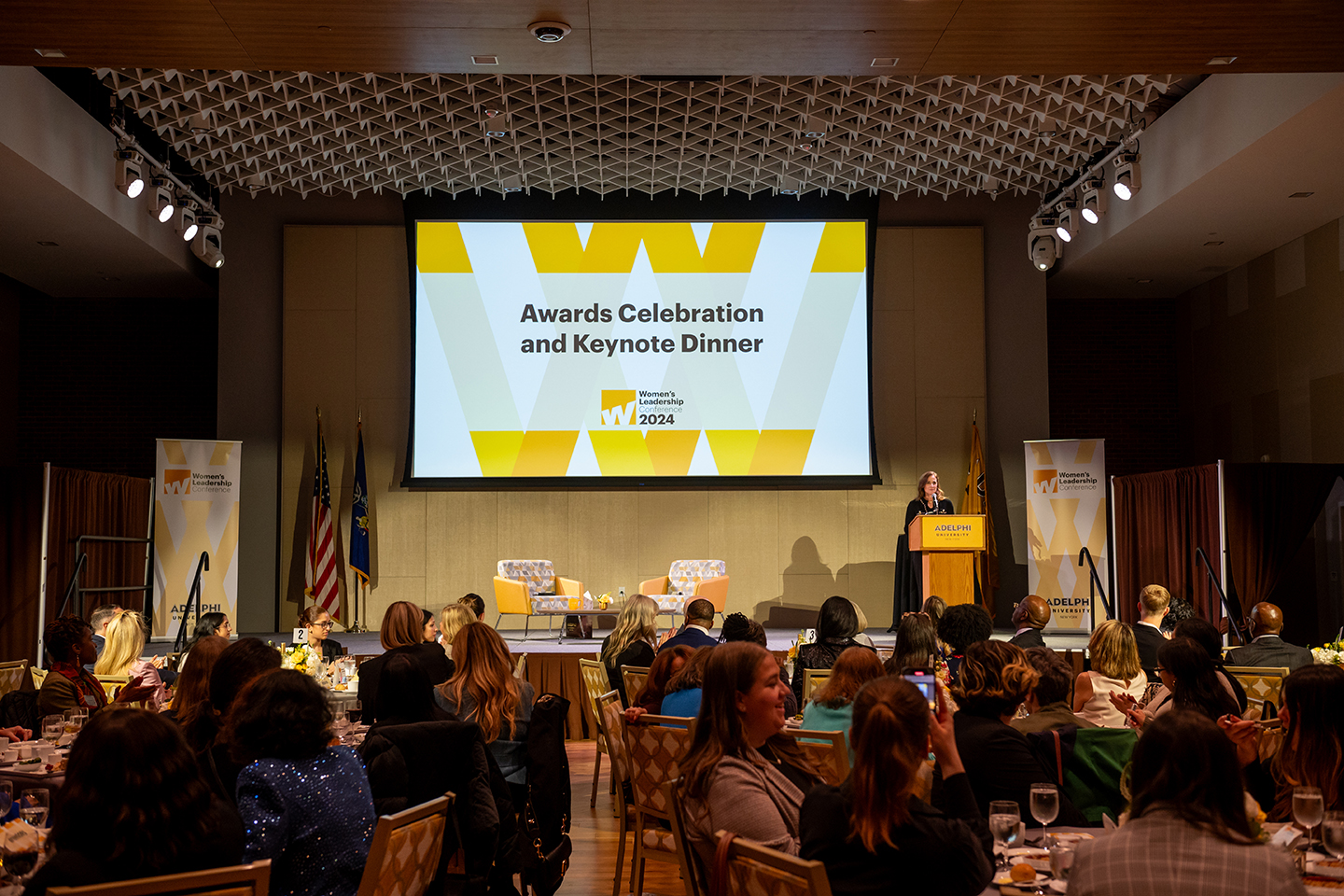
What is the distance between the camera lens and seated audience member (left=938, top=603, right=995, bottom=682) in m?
5.04

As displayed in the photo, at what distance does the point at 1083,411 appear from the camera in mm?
13188

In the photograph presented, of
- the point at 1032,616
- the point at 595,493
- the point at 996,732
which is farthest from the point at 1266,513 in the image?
the point at 996,732

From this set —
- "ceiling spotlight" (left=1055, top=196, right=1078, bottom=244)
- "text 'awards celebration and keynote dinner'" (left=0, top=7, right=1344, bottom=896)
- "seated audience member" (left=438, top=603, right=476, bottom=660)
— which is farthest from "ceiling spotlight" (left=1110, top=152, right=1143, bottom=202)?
"seated audience member" (left=438, top=603, right=476, bottom=660)

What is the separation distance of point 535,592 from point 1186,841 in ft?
31.8

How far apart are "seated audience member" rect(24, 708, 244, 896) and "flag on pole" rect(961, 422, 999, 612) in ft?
32.6

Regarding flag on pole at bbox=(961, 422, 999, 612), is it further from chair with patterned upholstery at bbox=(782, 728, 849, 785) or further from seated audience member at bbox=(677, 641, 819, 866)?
seated audience member at bbox=(677, 641, 819, 866)

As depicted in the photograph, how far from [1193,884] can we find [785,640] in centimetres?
837

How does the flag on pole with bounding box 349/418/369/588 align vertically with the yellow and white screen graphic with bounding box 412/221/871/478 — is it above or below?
below

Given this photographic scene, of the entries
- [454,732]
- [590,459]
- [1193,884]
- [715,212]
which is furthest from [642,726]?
[715,212]

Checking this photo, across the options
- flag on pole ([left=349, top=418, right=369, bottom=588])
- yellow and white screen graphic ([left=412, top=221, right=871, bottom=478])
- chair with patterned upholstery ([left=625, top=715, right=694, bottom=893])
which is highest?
yellow and white screen graphic ([left=412, top=221, right=871, bottom=478])

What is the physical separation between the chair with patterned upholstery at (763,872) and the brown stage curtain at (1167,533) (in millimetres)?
9014

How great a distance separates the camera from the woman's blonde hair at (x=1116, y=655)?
4.56m

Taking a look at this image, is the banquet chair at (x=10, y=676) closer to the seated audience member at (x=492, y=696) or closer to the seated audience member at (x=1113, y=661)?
the seated audience member at (x=492, y=696)

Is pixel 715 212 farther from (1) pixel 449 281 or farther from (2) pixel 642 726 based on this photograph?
(2) pixel 642 726
